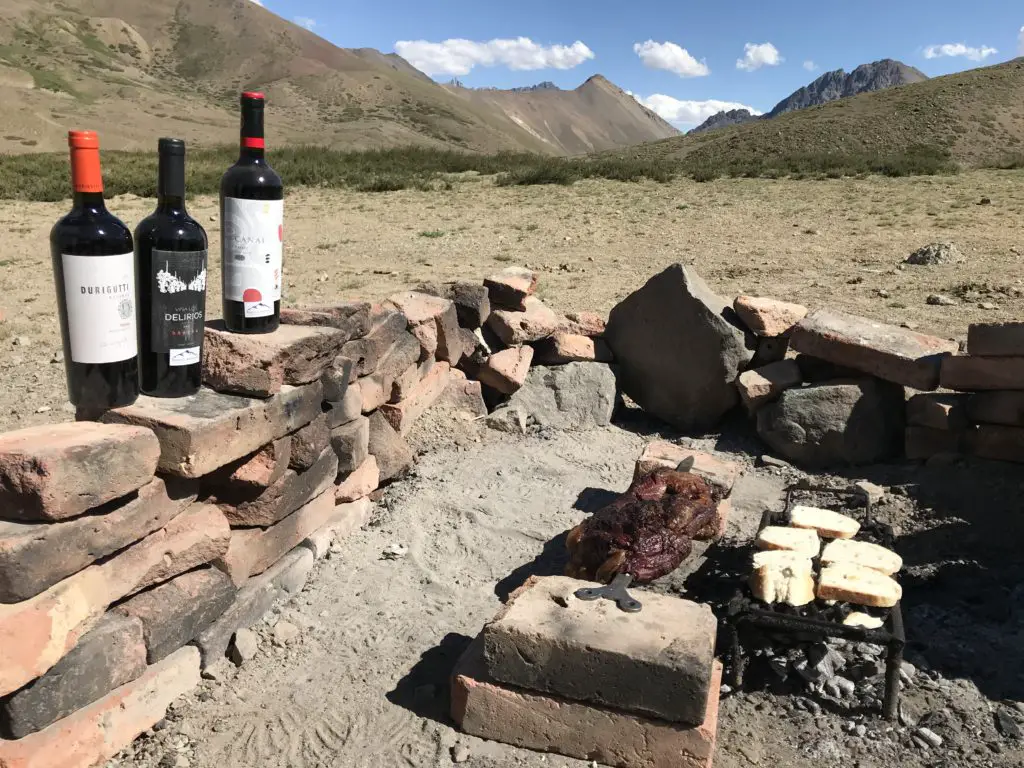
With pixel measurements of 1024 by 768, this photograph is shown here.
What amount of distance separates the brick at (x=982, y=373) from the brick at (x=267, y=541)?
3.63 meters

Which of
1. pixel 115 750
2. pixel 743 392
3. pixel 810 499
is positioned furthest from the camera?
pixel 743 392

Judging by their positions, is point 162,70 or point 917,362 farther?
point 162,70

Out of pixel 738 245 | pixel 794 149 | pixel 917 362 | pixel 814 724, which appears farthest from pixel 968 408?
pixel 794 149

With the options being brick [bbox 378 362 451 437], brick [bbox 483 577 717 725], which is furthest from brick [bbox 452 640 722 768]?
brick [bbox 378 362 451 437]

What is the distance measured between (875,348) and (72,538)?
4.49 m

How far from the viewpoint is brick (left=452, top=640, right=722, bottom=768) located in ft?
8.64

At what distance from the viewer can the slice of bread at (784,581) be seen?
3150 mm

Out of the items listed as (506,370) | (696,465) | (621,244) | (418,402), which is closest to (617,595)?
(696,465)

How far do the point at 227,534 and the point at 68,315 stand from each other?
999 millimetres

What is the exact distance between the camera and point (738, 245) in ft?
37.3

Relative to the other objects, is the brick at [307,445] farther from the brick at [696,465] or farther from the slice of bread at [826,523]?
the slice of bread at [826,523]

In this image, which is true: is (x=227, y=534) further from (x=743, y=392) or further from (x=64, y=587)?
(x=743, y=392)

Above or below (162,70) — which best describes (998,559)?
below

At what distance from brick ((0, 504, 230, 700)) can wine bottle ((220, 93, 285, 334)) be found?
838mm
